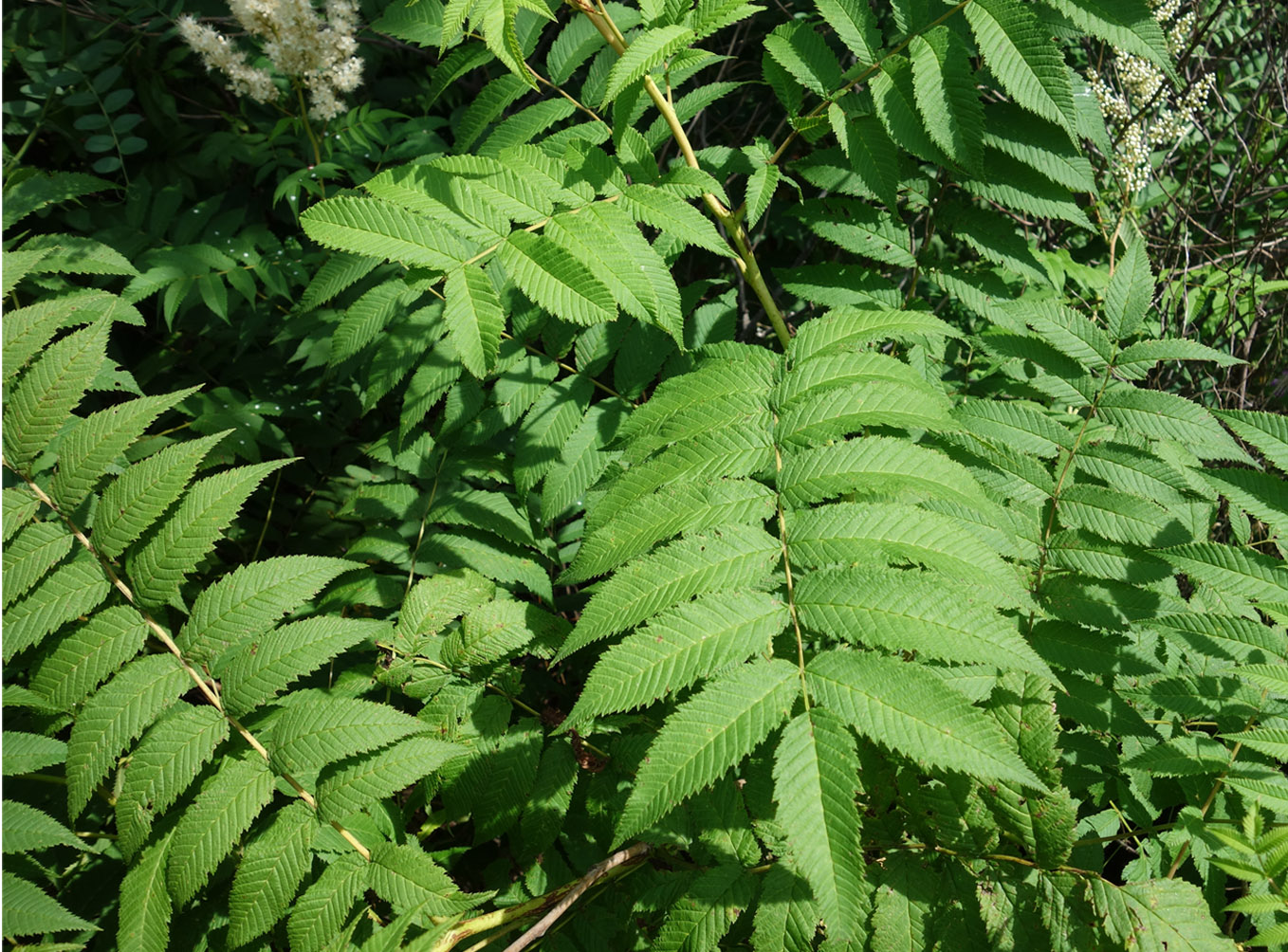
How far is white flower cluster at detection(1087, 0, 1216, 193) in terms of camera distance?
2771 millimetres

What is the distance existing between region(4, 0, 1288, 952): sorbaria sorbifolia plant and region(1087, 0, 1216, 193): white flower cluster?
3.04 feet

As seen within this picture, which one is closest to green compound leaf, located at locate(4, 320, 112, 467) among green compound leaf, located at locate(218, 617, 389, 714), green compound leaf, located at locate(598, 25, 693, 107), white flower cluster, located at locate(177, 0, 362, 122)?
green compound leaf, located at locate(218, 617, 389, 714)

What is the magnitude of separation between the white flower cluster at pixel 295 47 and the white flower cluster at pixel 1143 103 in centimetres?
248

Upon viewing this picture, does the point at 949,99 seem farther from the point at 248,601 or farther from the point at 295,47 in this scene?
the point at 295,47

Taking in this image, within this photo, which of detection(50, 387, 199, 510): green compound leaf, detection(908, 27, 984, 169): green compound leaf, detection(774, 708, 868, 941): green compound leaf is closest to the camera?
detection(774, 708, 868, 941): green compound leaf

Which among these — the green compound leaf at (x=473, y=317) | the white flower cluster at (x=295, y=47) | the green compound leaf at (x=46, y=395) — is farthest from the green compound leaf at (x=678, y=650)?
the white flower cluster at (x=295, y=47)

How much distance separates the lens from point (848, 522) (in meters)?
1.39

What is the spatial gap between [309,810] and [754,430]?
1.13m

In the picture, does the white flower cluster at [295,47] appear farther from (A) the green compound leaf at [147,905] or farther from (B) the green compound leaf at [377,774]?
(A) the green compound leaf at [147,905]

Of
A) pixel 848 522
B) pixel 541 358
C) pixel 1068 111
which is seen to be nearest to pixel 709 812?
pixel 848 522

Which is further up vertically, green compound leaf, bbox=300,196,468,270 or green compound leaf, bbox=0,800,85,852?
green compound leaf, bbox=300,196,468,270

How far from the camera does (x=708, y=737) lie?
118 cm

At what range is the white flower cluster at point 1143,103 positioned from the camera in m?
2.77

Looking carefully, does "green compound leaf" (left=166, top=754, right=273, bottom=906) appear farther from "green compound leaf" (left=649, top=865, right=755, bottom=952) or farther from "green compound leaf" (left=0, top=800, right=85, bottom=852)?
"green compound leaf" (left=649, top=865, right=755, bottom=952)
